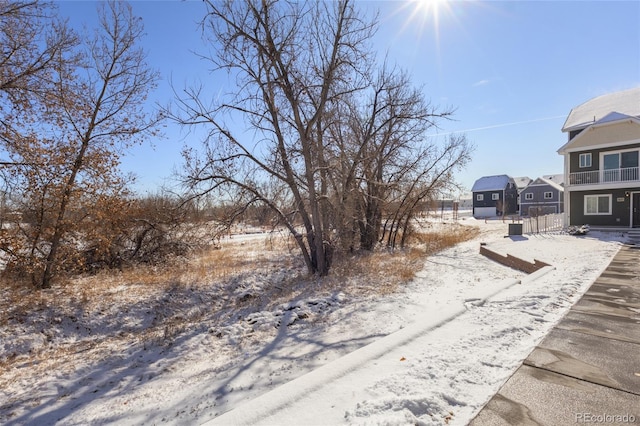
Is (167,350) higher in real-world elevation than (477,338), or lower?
lower

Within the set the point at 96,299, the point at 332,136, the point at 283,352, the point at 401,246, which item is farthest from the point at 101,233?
the point at 401,246

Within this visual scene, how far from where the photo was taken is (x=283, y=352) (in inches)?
193

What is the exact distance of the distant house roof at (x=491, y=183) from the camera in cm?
4606

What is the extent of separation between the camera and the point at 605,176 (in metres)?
18.5

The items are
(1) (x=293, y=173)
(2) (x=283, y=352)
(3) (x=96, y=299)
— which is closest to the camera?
(2) (x=283, y=352)

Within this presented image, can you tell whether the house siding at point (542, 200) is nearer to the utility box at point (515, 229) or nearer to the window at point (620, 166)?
the window at point (620, 166)

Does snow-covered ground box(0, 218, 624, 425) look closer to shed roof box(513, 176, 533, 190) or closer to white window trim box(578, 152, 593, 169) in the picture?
white window trim box(578, 152, 593, 169)

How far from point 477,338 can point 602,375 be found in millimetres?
1190

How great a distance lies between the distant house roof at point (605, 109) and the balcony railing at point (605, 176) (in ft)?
9.55

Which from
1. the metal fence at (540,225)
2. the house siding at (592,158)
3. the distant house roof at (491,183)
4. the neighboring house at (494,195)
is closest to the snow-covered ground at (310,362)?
the metal fence at (540,225)

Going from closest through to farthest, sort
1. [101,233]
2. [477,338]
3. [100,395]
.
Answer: [477,338], [100,395], [101,233]

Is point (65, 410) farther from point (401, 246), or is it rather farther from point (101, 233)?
point (401, 246)

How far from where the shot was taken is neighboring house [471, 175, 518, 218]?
45.6 m

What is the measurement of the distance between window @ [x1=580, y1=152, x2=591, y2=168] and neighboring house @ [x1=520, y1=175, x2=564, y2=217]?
1943 cm
